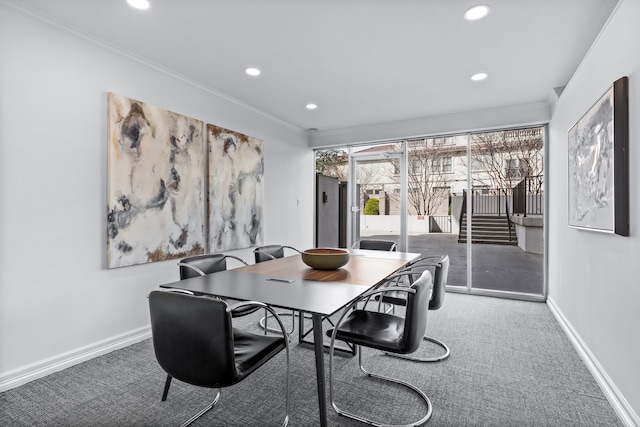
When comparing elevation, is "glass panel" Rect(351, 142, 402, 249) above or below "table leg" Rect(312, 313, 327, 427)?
above

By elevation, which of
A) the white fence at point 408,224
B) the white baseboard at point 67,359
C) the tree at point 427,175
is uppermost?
the tree at point 427,175

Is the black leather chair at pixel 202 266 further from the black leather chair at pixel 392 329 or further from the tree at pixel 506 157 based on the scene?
the tree at pixel 506 157

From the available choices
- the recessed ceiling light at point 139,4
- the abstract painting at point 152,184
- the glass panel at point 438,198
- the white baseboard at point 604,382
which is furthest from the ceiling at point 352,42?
the white baseboard at point 604,382

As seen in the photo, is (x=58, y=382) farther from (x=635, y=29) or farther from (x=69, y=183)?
(x=635, y=29)

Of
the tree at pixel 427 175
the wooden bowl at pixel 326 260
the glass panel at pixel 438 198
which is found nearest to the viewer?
the wooden bowl at pixel 326 260

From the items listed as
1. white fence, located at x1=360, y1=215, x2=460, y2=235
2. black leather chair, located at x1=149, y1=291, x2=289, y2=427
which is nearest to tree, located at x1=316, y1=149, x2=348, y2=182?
white fence, located at x1=360, y1=215, x2=460, y2=235

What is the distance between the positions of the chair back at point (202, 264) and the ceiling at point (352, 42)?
1.81 metres

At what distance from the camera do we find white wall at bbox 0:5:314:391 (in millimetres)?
2225

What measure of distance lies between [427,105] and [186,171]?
10.2ft

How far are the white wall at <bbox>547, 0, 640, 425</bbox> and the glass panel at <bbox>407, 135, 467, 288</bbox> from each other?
142 cm

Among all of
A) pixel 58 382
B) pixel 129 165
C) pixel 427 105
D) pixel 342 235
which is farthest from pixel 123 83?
pixel 342 235

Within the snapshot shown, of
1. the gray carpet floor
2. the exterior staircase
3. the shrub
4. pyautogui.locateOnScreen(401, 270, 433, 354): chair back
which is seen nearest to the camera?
pyautogui.locateOnScreen(401, 270, 433, 354): chair back

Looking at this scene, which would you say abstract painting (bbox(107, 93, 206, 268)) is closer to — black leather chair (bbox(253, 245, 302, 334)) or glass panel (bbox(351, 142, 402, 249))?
black leather chair (bbox(253, 245, 302, 334))

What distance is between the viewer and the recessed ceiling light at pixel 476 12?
225 centimetres
